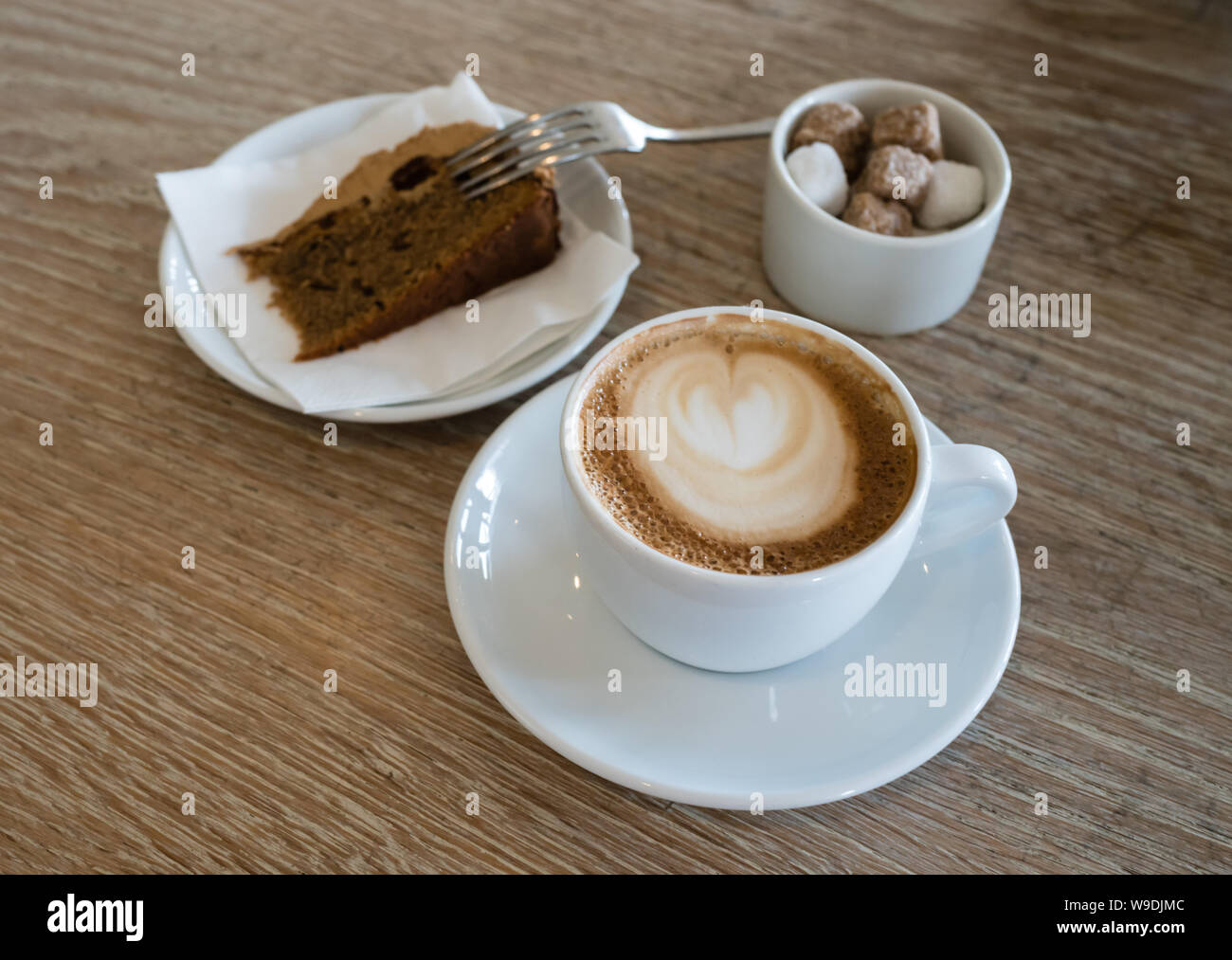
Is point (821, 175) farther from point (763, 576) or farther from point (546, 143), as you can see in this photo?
point (763, 576)

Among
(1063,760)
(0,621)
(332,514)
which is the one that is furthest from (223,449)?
(1063,760)

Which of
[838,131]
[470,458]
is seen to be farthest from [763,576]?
[838,131]

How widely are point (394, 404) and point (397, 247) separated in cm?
26

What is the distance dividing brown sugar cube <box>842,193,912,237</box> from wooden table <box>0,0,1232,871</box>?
0.47ft

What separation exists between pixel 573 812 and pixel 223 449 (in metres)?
0.57

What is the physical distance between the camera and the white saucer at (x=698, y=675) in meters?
0.80

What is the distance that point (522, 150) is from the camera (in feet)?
4.24

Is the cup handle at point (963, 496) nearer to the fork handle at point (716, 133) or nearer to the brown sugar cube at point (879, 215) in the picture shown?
the brown sugar cube at point (879, 215)

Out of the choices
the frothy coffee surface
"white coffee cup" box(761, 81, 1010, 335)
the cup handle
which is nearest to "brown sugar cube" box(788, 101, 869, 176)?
"white coffee cup" box(761, 81, 1010, 335)

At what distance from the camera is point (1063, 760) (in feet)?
2.93

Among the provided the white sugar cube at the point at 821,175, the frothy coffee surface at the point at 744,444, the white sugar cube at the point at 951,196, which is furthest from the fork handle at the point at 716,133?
the frothy coffee surface at the point at 744,444

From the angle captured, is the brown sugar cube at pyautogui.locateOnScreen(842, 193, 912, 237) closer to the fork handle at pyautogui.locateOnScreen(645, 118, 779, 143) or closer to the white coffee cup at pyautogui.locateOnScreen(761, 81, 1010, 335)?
the white coffee cup at pyautogui.locateOnScreen(761, 81, 1010, 335)

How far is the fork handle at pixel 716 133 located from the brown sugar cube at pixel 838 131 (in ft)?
0.26
